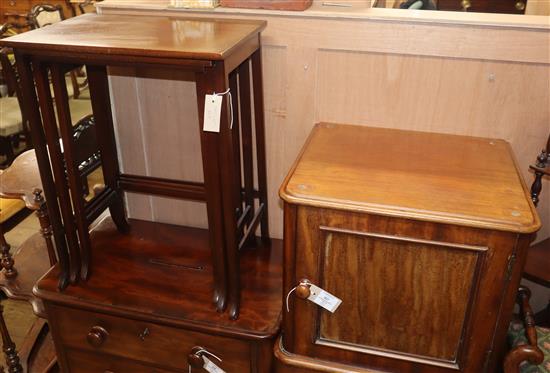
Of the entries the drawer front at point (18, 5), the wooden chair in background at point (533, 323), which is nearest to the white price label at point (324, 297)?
the wooden chair in background at point (533, 323)

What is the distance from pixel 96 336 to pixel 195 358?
10.9 inches

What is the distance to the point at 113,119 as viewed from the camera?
5.22ft

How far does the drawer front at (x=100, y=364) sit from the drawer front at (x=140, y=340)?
0.08 ft

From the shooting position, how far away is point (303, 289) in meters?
1.07

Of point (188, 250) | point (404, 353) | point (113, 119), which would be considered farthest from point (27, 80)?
Result: point (404, 353)

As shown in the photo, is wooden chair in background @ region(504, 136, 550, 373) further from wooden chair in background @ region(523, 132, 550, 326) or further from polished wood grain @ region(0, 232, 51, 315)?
polished wood grain @ region(0, 232, 51, 315)

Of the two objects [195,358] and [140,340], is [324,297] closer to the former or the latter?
[195,358]

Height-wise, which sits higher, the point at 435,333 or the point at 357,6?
the point at 357,6

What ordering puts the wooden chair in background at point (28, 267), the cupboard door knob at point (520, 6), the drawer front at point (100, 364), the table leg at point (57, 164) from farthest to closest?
the cupboard door knob at point (520, 6) < the wooden chair in background at point (28, 267) < the drawer front at point (100, 364) < the table leg at point (57, 164)

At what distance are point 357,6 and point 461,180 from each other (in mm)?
584

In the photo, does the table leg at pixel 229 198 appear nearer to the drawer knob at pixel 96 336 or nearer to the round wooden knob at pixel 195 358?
the round wooden knob at pixel 195 358

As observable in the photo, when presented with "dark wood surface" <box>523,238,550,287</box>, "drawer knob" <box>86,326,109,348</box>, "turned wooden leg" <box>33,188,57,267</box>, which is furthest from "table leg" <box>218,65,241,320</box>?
"dark wood surface" <box>523,238,550,287</box>

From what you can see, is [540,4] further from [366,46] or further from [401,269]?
[401,269]

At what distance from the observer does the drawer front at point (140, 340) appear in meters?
1.30
